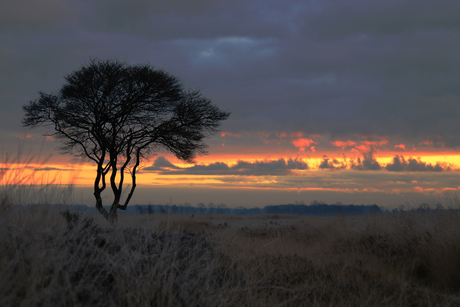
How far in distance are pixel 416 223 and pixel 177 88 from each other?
13101mm

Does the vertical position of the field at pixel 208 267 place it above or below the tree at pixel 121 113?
below

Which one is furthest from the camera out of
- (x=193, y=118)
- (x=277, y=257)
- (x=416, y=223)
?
(x=193, y=118)

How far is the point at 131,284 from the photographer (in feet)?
14.5

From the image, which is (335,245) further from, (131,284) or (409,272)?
(131,284)

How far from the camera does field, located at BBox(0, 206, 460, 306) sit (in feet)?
13.9

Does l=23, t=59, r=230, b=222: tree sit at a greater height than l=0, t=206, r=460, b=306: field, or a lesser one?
greater

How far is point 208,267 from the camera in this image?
18.3ft

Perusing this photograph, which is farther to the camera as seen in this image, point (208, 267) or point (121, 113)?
point (121, 113)

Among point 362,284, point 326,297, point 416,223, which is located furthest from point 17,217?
point 416,223

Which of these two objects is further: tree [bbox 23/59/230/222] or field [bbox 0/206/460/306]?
tree [bbox 23/59/230/222]

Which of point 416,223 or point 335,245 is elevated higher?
point 416,223

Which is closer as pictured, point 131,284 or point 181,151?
point 131,284

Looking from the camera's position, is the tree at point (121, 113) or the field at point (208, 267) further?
the tree at point (121, 113)

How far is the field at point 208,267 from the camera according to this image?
4250 millimetres
